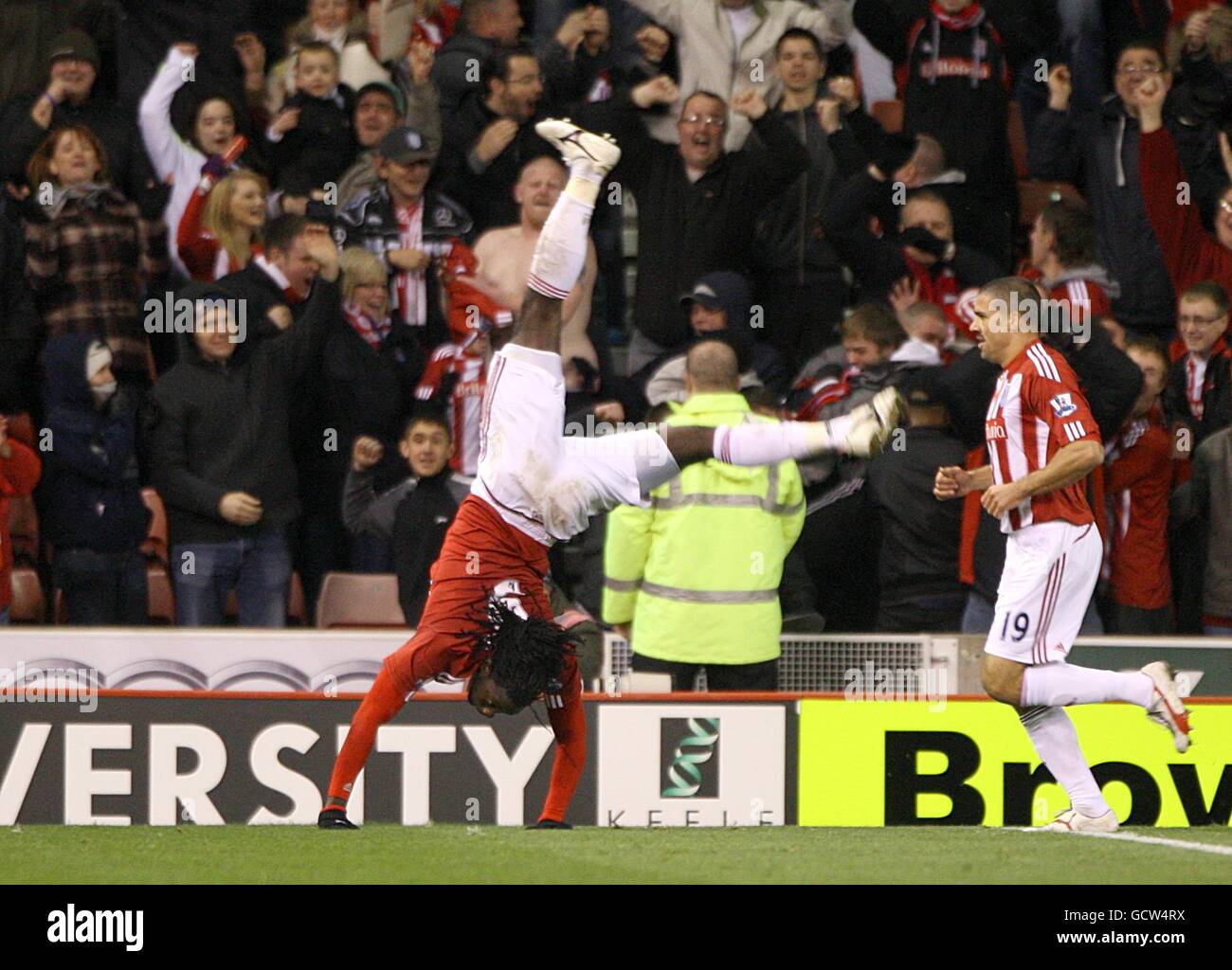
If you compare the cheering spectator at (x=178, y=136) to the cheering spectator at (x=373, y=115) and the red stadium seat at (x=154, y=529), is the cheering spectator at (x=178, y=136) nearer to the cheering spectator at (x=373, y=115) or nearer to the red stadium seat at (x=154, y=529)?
the cheering spectator at (x=373, y=115)

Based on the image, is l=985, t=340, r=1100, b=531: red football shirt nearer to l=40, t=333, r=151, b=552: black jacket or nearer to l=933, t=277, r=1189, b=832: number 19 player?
l=933, t=277, r=1189, b=832: number 19 player

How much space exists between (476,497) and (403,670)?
67cm

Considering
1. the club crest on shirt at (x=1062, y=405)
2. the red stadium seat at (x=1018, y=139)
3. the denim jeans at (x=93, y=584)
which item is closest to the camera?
the club crest on shirt at (x=1062, y=405)

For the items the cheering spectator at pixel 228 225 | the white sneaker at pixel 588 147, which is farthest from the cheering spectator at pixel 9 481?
the white sneaker at pixel 588 147

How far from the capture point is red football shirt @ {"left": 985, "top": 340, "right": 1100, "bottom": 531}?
7.65 meters

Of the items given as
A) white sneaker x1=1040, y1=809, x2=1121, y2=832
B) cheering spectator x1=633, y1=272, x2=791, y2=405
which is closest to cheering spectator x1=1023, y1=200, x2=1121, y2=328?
cheering spectator x1=633, y1=272, x2=791, y2=405

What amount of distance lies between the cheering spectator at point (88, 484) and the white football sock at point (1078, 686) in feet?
15.9

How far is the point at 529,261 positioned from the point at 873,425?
4.02 m

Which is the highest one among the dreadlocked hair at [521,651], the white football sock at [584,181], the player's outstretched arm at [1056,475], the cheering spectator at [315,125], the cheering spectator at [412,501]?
the cheering spectator at [315,125]

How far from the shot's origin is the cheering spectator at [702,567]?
9.36 metres

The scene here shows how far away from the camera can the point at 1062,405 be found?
25.1 ft

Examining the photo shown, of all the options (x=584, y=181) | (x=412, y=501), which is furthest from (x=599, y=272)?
(x=584, y=181)

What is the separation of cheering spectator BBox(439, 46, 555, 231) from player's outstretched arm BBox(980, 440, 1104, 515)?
442cm

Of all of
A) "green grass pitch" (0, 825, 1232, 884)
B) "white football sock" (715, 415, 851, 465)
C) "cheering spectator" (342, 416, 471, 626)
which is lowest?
"green grass pitch" (0, 825, 1232, 884)
